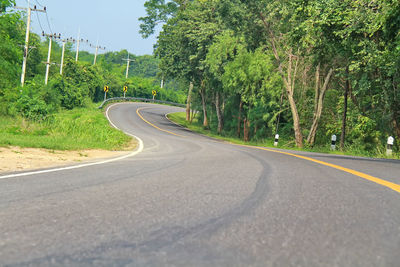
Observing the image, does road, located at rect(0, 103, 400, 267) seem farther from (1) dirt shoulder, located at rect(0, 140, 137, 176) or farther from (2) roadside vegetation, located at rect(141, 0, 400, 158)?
(2) roadside vegetation, located at rect(141, 0, 400, 158)

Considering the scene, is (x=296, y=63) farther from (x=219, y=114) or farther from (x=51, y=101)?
(x=51, y=101)

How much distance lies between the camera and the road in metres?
2.22

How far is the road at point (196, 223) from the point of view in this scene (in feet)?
7.28

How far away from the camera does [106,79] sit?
2813 inches

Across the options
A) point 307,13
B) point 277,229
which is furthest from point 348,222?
point 307,13

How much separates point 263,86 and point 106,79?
48.7 meters

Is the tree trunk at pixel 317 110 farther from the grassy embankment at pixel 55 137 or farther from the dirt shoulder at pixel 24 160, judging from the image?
the dirt shoulder at pixel 24 160

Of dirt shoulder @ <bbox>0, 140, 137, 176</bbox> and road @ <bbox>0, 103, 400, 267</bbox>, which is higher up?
road @ <bbox>0, 103, 400, 267</bbox>

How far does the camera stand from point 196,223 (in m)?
2.94

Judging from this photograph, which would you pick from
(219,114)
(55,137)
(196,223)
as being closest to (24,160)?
(196,223)

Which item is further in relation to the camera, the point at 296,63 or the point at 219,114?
the point at 219,114

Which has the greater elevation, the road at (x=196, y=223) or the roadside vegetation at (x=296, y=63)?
the roadside vegetation at (x=296, y=63)

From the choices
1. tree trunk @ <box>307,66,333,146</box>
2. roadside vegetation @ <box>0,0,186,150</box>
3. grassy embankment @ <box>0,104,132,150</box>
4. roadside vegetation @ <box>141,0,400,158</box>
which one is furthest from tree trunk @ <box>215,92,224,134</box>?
grassy embankment @ <box>0,104,132,150</box>

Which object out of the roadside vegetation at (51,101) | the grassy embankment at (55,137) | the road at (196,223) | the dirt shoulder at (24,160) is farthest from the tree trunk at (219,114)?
the road at (196,223)
